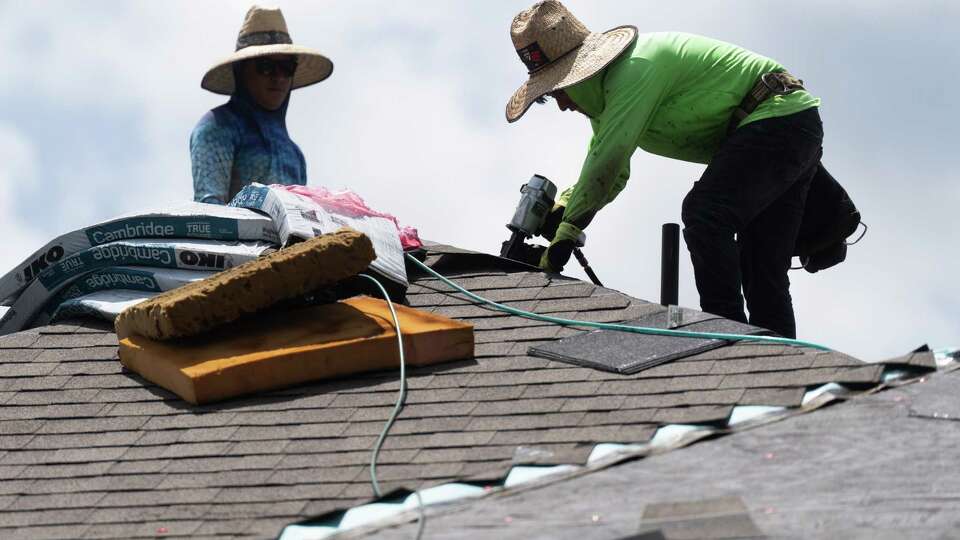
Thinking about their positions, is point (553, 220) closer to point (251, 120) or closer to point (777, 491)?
point (251, 120)

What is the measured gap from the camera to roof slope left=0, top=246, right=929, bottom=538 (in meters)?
4.52

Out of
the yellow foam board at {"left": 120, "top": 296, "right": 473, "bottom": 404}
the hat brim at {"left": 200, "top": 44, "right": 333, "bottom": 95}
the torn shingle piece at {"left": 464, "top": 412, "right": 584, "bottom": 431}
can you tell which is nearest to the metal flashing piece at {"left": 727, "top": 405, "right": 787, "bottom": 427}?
the torn shingle piece at {"left": 464, "top": 412, "right": 584, "bottom": 431}

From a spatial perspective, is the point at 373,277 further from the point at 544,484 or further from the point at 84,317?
the point at 544,484

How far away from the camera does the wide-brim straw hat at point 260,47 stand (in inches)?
330

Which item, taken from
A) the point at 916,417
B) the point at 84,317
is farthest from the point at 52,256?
the point at 916,417

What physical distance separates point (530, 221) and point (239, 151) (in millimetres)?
1674

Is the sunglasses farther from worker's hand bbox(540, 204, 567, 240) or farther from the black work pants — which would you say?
the black work pants

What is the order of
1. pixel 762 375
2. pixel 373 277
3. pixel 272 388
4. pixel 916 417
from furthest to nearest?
pixel 373 277
pixel 272 388
pixel 762 375
pixel 916 417

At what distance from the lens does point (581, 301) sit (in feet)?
21.1

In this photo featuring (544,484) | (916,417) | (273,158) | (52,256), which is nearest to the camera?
(544,484)

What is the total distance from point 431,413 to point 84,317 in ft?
7.35

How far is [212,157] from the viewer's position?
310 inches

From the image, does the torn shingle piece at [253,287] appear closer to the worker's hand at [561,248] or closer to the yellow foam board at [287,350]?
the yellow foam board at [287,350]

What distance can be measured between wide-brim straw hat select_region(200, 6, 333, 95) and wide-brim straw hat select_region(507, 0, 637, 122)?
1.73m
